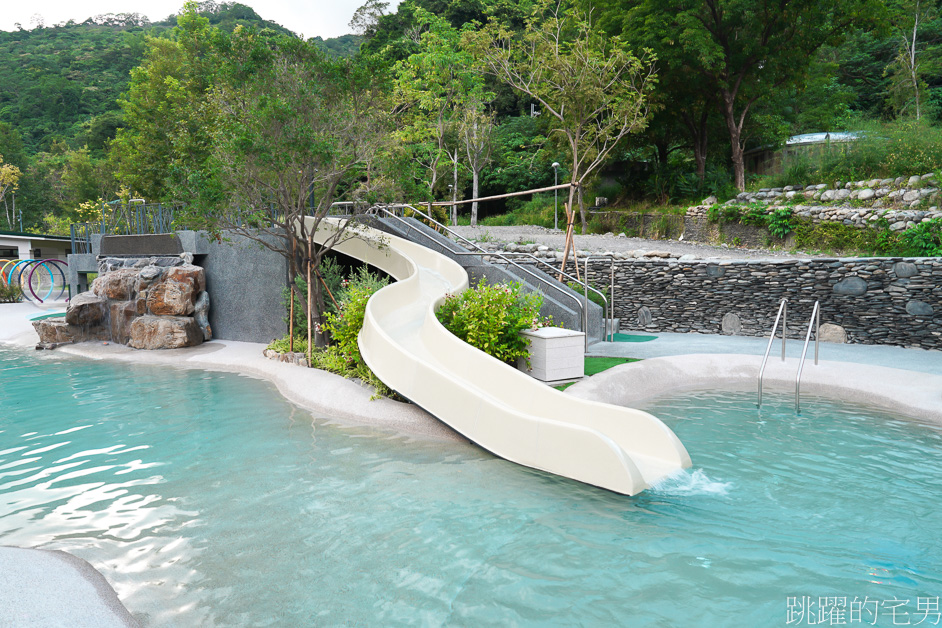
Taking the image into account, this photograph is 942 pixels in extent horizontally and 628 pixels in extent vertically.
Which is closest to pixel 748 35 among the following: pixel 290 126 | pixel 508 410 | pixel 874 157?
pixel 874 157

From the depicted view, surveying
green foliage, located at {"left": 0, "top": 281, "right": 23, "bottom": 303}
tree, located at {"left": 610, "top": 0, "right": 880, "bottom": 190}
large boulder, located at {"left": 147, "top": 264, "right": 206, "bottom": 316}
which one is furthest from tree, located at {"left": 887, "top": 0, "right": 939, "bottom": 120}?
green foliage, located at {"left": 0, "top": 281, "right": 23, "bottom": 303}

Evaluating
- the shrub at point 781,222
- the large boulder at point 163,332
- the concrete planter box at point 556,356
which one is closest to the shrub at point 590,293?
the concrete planter box at point 556,356

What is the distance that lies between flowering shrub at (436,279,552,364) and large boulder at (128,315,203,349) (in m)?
7.04

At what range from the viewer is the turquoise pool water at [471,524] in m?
3.48

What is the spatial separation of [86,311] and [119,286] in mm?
922

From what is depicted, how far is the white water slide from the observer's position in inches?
201

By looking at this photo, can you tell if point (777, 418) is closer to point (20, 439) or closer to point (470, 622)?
point (470, 622)

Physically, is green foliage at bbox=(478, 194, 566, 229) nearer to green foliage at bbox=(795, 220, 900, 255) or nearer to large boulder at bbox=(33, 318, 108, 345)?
green foliage at bbox=(795, 220, 900, 255)

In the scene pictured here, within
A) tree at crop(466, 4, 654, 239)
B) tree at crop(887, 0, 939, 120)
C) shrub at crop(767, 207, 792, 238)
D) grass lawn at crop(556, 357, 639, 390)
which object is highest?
tree at crop(887, 0, 939, 120)

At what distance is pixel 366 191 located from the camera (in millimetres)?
10273

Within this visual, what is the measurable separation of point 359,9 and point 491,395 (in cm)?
3842

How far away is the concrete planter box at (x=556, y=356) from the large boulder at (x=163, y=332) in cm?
849

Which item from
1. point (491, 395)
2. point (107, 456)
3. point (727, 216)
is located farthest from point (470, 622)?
point (727, 216)

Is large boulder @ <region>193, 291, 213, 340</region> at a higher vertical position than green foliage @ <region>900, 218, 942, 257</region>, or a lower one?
lower
